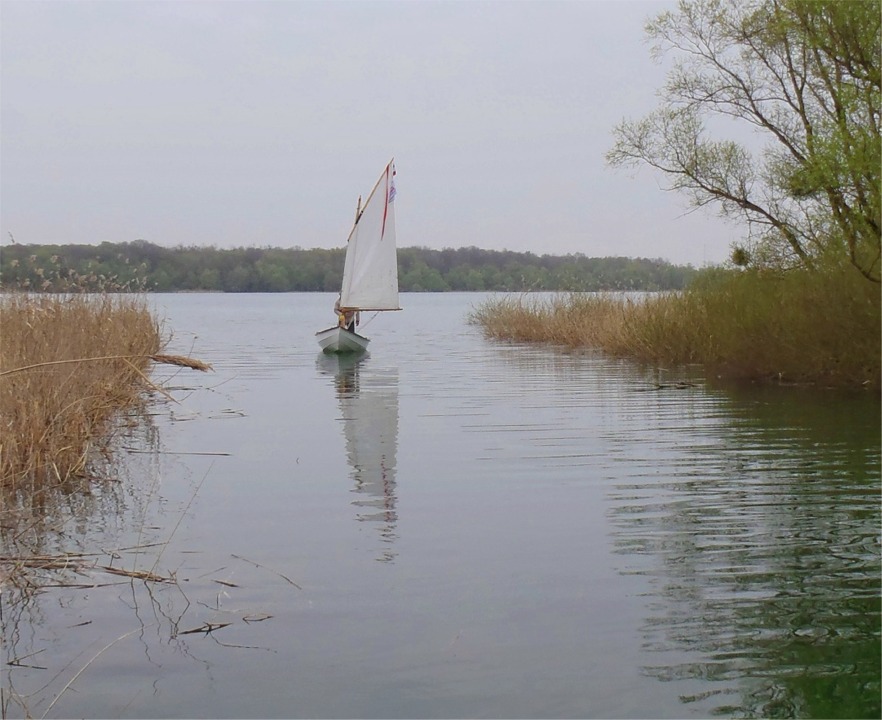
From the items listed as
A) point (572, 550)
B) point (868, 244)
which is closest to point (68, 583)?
point (572, 550)

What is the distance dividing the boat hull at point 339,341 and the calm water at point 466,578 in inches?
565

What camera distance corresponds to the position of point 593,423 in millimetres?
12164

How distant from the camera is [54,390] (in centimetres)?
852

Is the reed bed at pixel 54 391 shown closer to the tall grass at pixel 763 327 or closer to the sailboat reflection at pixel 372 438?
the sailboat reflection at pixel 372 438

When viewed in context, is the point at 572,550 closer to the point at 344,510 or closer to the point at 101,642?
the point at 344,510

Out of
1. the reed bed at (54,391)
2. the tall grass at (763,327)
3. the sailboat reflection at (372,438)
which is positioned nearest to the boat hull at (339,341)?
the sailboat reflection at (372,438)

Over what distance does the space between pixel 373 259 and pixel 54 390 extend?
64.9 feet

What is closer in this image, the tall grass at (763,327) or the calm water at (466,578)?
the calm water at (466,578)

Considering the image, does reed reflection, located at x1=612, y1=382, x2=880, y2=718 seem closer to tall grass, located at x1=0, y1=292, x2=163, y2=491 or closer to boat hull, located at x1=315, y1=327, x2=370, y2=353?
tall grass, located at x1=0, y1=292, x2=163, y2=491

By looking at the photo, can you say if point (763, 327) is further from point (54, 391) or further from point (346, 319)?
point (346, 319)

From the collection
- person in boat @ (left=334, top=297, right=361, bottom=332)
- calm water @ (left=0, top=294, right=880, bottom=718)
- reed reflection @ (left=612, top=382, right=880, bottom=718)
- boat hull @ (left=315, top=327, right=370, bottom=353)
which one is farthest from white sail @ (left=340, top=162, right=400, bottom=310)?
reed reflection @ (left=612, top=382, right=880, bottom=718)

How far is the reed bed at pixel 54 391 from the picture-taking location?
7949mm

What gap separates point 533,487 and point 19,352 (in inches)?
171

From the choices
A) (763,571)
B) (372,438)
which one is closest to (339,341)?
(372,438)
